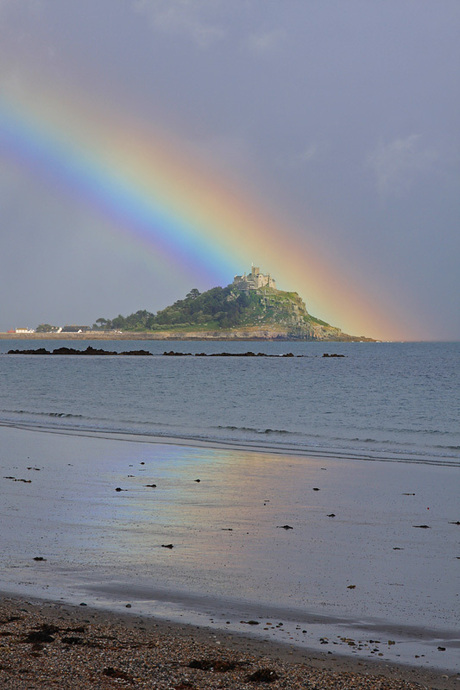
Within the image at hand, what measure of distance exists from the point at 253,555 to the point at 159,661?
414 centimetres

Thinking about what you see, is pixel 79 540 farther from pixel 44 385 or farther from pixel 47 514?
pixel 44 385

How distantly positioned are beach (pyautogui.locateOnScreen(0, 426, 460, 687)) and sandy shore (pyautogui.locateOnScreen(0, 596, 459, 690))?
80 millimetres

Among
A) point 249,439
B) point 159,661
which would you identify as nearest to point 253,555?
point 159,661

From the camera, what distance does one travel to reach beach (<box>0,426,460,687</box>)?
7.34 metres

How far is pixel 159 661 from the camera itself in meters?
6.28

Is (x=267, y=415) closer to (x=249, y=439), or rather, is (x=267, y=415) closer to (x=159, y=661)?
(x=249, y=439)

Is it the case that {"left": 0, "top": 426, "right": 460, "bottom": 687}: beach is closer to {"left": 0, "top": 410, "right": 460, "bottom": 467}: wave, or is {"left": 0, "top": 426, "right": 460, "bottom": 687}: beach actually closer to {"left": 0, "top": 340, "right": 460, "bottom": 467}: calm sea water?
{"left": 0, "top": 410, "right": 460, "bottom": 467}: wave

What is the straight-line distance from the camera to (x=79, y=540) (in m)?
11.0

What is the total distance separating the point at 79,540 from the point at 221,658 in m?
5.11

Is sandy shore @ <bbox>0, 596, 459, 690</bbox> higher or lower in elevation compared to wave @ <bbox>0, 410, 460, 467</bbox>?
higher

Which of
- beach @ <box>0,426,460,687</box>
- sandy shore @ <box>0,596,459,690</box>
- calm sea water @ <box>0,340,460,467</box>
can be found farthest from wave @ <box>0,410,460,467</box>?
sandy shore @ <box>0,596,459,690</box>

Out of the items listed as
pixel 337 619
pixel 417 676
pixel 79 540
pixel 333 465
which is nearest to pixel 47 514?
pixel 79 540

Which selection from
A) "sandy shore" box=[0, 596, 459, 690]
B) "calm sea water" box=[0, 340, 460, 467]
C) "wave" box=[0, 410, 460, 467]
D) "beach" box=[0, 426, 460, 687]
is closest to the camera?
"sandy shore" box=[0, 596, 459, 690]

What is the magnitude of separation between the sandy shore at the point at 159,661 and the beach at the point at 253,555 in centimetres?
8
